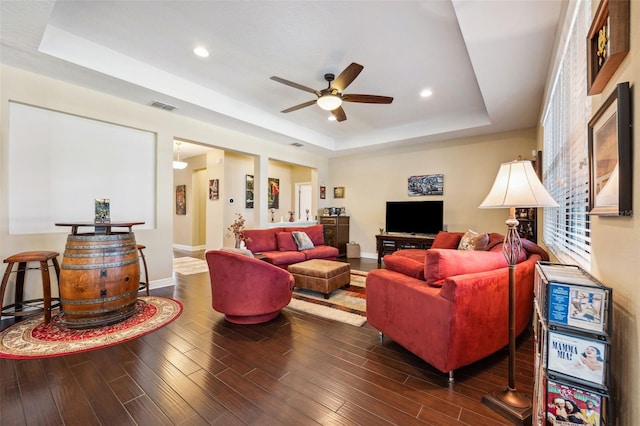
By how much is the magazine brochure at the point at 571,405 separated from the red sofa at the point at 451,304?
634mm

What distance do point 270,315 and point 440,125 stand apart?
15.4 ft

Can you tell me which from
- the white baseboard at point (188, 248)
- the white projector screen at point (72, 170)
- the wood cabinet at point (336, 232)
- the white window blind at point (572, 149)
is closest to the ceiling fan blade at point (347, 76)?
the white window blind at point (572, 149)

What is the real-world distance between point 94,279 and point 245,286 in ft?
4.63

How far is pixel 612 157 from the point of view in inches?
44.2

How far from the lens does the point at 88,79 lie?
321 centimetres

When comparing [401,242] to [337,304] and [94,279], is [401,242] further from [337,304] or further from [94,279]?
[94,279]

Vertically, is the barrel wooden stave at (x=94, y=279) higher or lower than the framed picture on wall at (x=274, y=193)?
lower

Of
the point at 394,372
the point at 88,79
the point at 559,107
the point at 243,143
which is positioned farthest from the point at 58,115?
the point at 559,107

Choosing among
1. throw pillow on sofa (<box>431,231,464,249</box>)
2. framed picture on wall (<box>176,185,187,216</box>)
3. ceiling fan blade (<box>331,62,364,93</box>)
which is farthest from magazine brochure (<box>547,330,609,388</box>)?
framed picture on wall (<box>176,185,187,216</box>)

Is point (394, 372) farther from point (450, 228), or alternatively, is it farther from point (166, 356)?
point (450, 228)

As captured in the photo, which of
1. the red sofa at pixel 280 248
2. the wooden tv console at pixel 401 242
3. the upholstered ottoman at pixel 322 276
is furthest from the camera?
the wooden tv console at pixel 401 242

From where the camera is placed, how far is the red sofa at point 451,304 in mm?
1785

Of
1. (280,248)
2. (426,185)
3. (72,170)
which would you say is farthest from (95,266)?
(426,185)

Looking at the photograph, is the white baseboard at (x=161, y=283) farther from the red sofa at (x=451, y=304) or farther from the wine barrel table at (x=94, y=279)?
the red sofa at (x=451, y=304)
